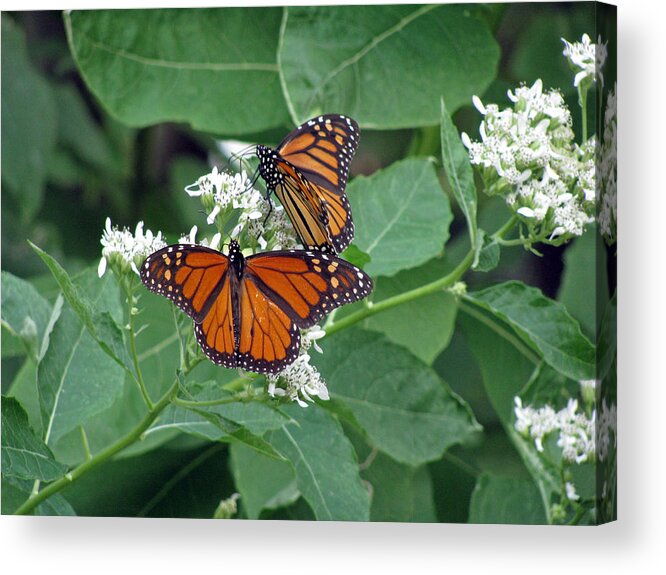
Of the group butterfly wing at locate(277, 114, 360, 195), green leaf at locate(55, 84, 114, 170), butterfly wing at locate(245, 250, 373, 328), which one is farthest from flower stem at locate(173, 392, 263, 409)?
green leaf at locate(55, 84, 114, 170)

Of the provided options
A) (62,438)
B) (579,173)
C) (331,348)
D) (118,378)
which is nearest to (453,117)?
Answer: (579,173)

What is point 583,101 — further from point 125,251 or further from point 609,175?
point 125,251

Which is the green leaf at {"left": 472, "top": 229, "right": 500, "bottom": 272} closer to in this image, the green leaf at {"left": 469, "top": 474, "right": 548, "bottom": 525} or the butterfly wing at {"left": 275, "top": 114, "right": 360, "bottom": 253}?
the butterfly wing at {"left": 275, "top": 114, "right": 360, "bottom": 253}

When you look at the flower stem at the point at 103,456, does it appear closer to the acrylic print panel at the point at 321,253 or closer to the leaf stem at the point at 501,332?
the acrylic print panel at the point at 321,253

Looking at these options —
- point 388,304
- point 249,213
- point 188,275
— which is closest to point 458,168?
point 388,304

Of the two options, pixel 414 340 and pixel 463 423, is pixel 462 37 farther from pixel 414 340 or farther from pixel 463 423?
pixel 463 423

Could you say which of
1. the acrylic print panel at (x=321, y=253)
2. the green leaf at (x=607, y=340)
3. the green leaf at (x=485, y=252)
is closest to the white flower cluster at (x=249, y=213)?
the acrylic print panel at (x=321, y=253)

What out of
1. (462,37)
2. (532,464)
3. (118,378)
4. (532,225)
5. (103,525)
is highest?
(462,37)
